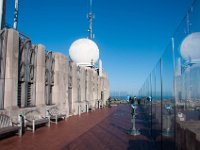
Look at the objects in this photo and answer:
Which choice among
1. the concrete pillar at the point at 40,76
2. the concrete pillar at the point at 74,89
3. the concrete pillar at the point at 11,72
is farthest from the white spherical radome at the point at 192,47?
the concrete pillar at the point at 74,89

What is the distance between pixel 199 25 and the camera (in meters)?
3.68

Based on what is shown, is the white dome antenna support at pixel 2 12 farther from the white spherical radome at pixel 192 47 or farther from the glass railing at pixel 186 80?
the white spherical radome at pixel 192 47

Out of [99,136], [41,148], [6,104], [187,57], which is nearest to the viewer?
[187,57]

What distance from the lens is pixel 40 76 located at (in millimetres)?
17328

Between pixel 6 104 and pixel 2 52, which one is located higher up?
pixel 2 52

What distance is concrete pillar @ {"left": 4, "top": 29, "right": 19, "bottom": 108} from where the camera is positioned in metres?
13.2

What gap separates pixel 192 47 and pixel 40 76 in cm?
1443

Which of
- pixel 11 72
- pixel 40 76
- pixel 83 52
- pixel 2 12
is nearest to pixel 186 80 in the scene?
pixel 11 72

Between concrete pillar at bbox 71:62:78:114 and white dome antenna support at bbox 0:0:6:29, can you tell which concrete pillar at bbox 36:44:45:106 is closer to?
white dome antenna support at bbox 0:0:6:29

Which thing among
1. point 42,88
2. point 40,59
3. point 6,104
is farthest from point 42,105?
point 6,104

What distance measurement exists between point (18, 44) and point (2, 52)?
4.27 feet

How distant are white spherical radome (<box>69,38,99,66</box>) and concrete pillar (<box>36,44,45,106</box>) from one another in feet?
73.4

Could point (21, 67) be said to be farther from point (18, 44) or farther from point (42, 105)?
point (42, 105)

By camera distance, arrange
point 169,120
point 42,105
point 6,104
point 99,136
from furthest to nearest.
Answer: point 42,105 → point 6,104 → point 99,136 → point 169,120
